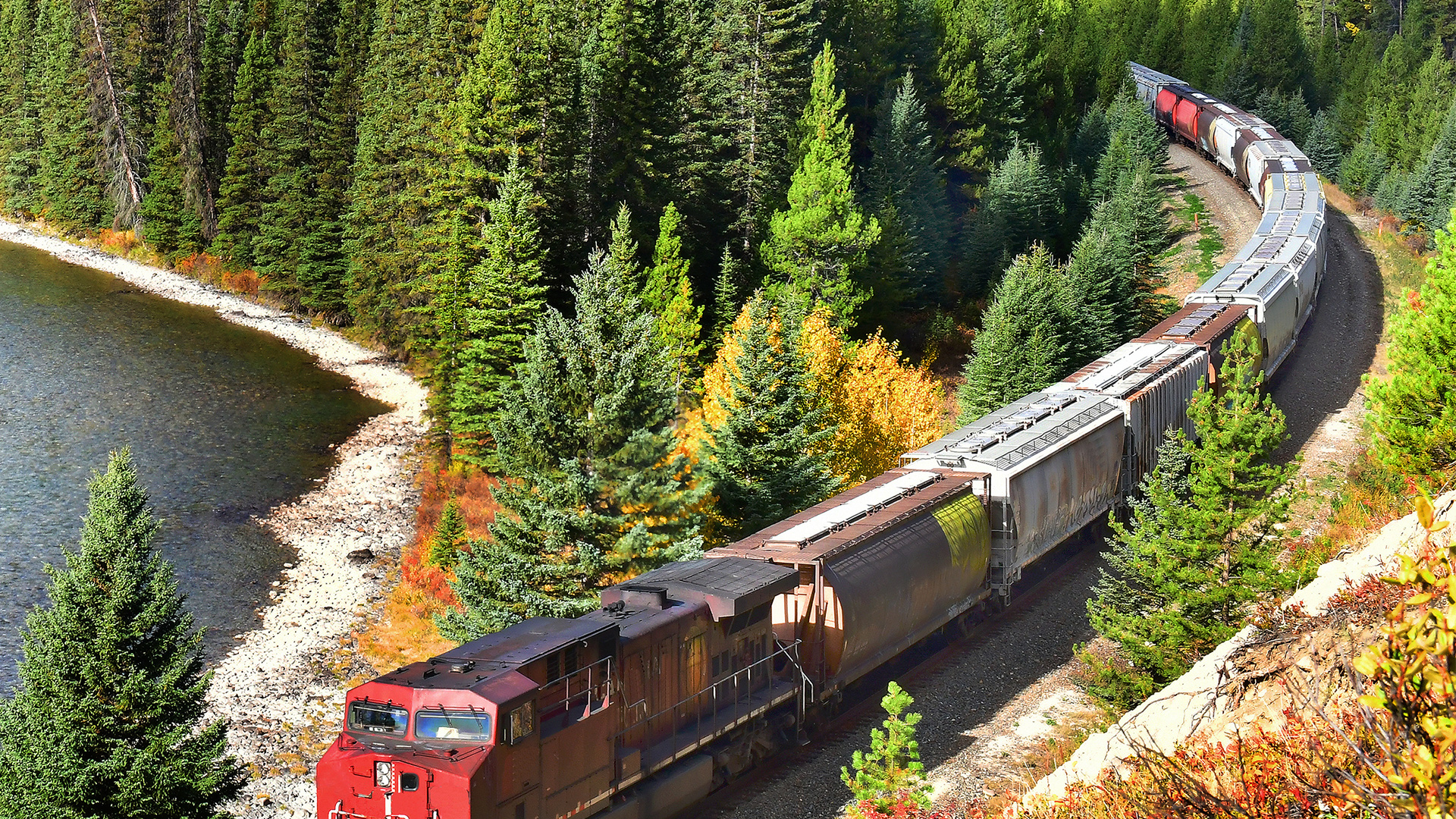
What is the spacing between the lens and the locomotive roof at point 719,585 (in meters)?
20.2

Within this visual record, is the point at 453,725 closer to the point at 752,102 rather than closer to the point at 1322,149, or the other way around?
the point at 752,102

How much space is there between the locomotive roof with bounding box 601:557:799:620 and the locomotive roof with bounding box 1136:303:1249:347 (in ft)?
68.2

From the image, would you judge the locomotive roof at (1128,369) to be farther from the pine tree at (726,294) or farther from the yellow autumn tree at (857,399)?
the pine tree at (726,294)

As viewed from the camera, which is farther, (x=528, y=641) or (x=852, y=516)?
(x=852, y=516)

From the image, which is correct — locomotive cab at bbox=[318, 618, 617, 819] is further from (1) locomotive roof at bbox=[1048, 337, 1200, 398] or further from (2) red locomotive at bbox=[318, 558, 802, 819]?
(1) locomotive roof at bbox=[1048, 337, 1200, 398]

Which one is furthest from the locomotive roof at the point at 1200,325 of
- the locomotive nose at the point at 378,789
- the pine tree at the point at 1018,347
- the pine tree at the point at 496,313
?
the locomotive nose at the point at 378,789

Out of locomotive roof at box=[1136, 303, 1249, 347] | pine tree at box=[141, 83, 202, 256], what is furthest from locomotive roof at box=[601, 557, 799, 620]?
pine tree at box=[141, 83, 202, 256]

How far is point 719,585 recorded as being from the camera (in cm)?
2083

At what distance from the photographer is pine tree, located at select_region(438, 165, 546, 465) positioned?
43969 millimetres

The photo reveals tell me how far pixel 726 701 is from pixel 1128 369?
62.5 ft

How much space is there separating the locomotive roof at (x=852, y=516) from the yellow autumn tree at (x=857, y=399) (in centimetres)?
1060

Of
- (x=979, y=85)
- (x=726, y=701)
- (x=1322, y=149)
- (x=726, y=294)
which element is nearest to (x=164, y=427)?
(x=726, y=294)

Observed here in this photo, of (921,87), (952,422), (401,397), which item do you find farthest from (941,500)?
(921,87)

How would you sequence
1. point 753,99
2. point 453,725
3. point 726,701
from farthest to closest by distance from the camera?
point 753,99
point 726,701
point 453,725
